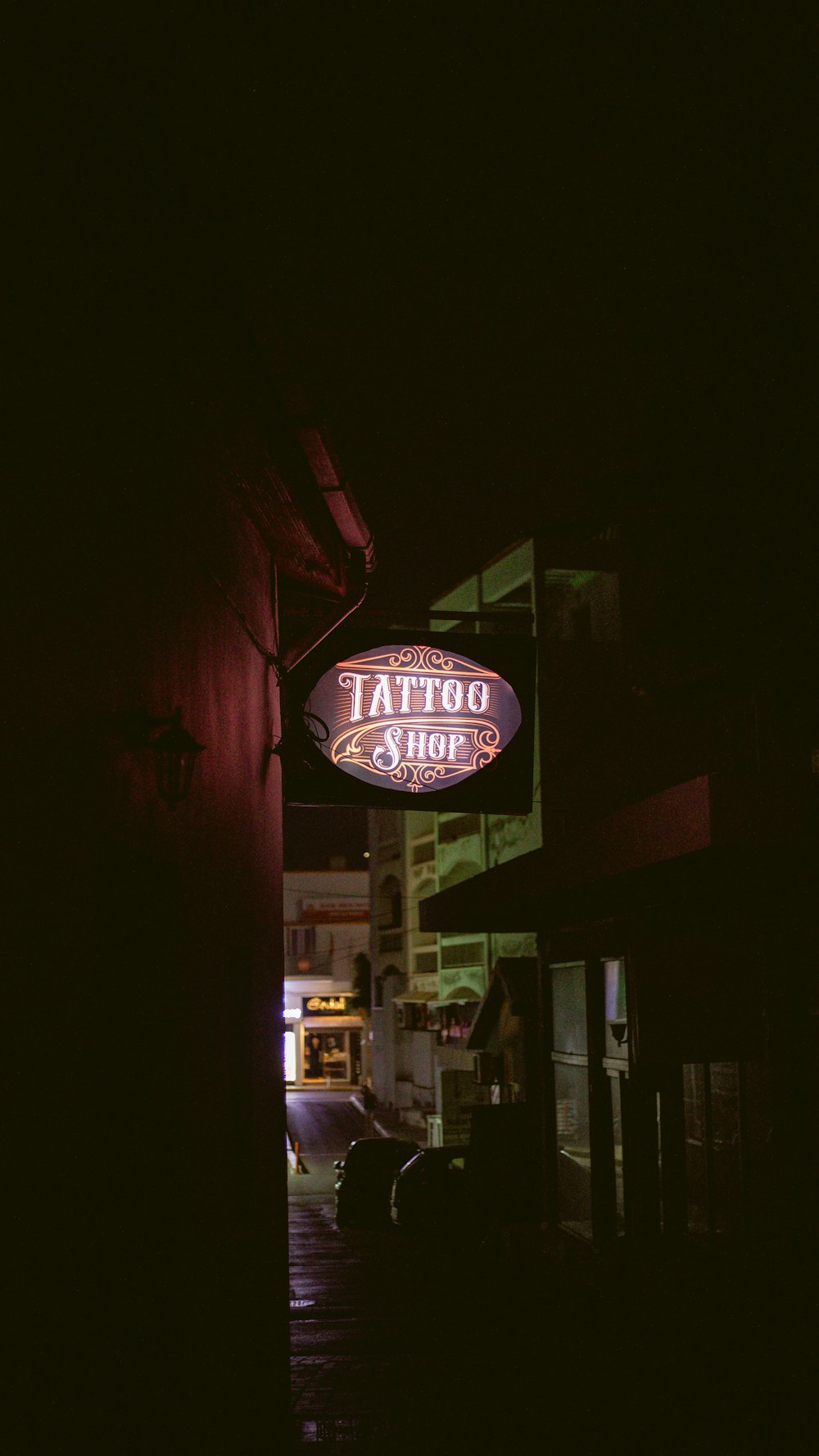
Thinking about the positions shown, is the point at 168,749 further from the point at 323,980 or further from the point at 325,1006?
the point at 323,980

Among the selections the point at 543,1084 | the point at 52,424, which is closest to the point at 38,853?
the point at 52,424

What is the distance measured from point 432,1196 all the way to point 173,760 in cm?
1233

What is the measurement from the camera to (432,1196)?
15.3 m

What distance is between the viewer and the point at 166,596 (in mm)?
4938

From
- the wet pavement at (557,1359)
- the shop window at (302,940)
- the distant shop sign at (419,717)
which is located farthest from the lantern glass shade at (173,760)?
the shop window at (302,940)

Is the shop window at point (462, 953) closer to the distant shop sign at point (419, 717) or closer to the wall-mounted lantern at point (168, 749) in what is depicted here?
the distant shop sign at point (419, 717)

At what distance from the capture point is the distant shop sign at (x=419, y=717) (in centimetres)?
922

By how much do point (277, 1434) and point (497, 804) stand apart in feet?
15.1

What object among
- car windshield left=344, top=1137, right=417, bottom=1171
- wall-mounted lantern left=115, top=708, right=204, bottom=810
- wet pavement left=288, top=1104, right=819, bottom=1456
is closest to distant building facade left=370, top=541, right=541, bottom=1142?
car windshield left=344, top=1137, right=417, bottom=1171

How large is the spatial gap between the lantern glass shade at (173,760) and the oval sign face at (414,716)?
442 centimetres

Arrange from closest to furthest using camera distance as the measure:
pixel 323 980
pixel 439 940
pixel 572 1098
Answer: pixel 572 1098 < pixel 439 940 < pixel 323 980

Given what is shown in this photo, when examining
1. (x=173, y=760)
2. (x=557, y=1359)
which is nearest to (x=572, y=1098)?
(x=557, y=1359)

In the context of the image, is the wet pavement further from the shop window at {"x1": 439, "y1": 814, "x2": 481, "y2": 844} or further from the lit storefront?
the lit storefront

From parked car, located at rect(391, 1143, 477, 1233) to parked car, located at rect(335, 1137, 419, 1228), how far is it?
1047mm
